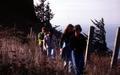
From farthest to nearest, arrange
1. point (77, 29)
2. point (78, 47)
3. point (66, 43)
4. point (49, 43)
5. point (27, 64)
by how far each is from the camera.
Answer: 1. point (49, 43)
2. point (66, 43)
3. point (78, 47)
4. point (77, 29)
5. point (27, 64)

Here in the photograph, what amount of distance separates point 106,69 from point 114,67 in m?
0.67

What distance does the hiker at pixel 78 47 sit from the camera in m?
12.9

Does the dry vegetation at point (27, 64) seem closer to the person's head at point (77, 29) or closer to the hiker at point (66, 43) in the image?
the hiker at point (66, 43)

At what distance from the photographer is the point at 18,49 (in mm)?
12969

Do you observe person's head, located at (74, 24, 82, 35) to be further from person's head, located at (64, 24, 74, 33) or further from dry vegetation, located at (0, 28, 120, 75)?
dry vegetation, located at (0, 28, 120, 75)

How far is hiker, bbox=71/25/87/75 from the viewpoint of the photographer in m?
12.9

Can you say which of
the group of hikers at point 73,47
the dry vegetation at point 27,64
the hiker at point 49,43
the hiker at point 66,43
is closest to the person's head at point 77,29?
the group of hikers at point 73,47

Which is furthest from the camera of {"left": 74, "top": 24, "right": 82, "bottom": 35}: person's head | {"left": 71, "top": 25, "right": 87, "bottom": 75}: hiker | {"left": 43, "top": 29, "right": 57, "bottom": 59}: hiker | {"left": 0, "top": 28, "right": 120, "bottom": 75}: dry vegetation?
{"left": 43, "top": 29, "right": 57, "bottom": 59}: hiker

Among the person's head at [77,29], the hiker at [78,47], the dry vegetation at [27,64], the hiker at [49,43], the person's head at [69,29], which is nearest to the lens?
the dry vegetation at [27,64]

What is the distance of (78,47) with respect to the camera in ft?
43.0

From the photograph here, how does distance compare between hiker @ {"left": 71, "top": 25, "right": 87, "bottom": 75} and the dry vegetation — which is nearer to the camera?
the dry vegetation

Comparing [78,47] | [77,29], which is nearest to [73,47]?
[78,47]

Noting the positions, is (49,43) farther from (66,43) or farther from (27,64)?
(27,64)

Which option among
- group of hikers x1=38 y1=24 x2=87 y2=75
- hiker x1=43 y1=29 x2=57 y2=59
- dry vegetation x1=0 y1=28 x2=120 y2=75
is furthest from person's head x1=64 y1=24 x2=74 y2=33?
hiker x1=43 y1=29 x2=57 y2=59
